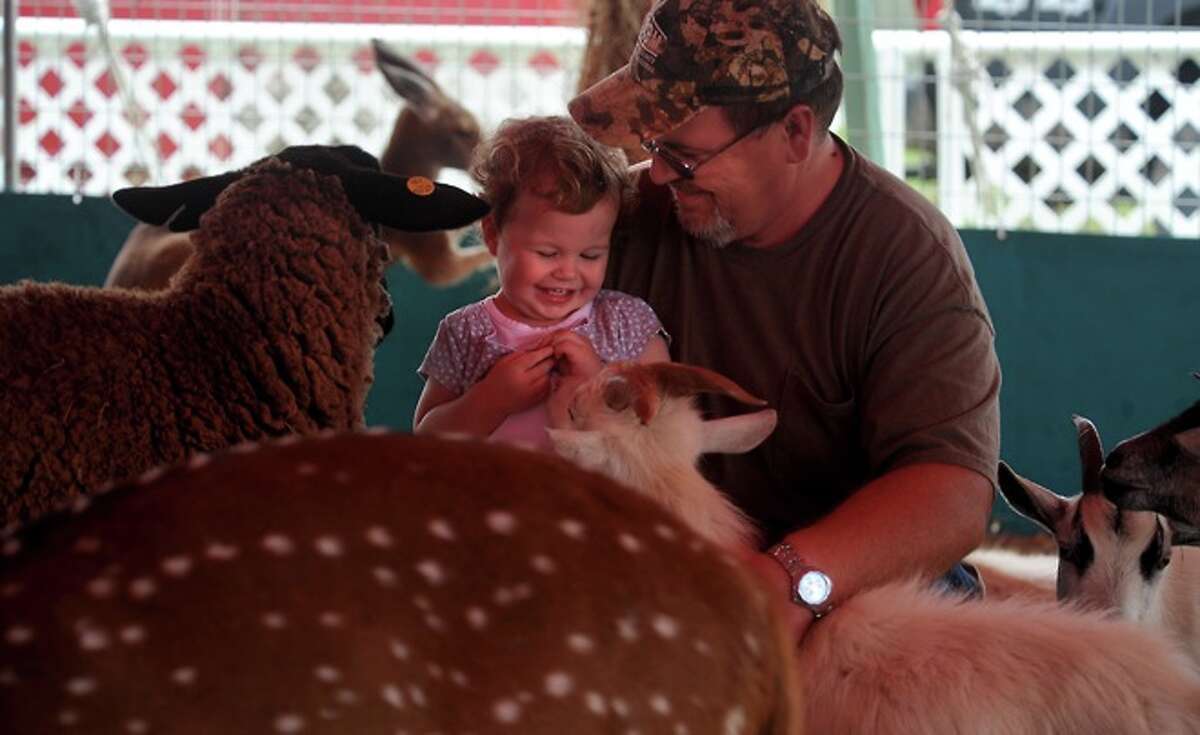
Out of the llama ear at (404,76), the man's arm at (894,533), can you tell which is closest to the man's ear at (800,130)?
the man's arm at (894,533)

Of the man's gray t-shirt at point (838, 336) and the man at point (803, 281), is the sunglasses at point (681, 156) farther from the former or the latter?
the man's gray t-shirt at point (838, 336)

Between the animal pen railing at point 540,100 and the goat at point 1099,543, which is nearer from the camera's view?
the goat at point 1099,543

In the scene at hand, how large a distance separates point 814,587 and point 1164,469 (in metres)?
1.03

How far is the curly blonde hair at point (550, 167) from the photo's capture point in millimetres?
3418

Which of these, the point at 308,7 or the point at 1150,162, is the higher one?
the point at 308,7

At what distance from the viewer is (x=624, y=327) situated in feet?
11.6

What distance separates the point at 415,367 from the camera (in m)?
7.12

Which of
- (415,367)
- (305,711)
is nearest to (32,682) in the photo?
(305,711)

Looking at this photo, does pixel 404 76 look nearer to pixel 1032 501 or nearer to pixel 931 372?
pixel 1032 501

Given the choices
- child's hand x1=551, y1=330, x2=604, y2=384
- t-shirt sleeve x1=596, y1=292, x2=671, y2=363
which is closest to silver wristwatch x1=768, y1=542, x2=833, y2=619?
child's hand x1=551, y1=330, x2=604, y2=384

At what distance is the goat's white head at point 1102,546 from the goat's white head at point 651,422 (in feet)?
3.69

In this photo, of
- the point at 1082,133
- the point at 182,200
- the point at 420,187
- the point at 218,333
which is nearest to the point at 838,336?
the point at 420,187

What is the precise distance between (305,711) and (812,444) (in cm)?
195

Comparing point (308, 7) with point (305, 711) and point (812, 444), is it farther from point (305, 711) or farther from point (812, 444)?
point (305, 711)
